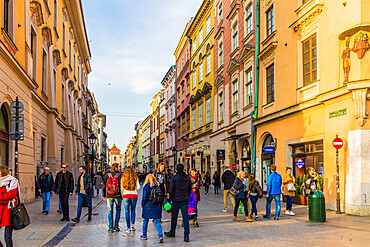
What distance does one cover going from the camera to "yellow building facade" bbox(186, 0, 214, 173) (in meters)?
35.4

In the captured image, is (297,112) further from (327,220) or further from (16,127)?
(16,127)

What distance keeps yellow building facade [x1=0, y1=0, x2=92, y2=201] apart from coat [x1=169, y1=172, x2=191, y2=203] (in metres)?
8.21

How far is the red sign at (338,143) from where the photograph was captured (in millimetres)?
13719

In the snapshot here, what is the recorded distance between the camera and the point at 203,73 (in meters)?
38.0

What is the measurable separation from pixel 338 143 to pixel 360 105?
4.64 feet

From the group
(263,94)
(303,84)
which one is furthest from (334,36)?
(263,94)

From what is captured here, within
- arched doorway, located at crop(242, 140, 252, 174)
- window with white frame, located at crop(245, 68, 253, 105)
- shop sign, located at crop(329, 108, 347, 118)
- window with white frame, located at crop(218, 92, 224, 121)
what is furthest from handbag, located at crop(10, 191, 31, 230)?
window with white frame, located at crop(218, 92, 224, 121)

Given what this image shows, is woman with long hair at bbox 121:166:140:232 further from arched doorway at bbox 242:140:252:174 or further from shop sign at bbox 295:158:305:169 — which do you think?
arched doorway at bbox 242:140:252:174

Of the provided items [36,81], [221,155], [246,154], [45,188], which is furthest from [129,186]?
[221,155]

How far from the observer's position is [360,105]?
13.4 meters

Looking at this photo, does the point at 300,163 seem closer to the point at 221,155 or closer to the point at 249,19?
the point at 249,19

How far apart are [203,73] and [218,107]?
6652 mm

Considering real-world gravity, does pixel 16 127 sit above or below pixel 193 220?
above

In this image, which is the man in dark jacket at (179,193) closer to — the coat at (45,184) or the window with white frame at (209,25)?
the coat at (45,184)
